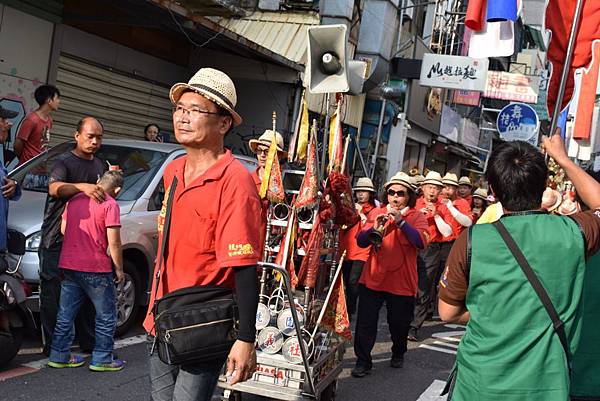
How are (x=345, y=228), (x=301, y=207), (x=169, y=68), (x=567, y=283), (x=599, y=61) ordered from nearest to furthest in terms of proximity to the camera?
1. (x=567, y=283)
2. (x=599, y=61)
3. (x=301, y=207)
4. (x=345, y=228)
5. (x=169, y=68)

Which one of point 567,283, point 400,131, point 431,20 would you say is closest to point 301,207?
point 567,283

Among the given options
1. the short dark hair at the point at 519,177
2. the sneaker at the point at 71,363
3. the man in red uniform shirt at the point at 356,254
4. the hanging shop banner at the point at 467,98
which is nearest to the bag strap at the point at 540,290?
the short dark hair at the point at 519,177

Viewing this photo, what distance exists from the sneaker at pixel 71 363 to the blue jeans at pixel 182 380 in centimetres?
278

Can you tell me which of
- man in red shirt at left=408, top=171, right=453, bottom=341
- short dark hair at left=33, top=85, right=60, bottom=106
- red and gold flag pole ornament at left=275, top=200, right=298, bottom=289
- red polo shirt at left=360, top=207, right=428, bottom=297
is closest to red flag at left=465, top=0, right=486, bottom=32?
red polo shirt at left=360, top=207, right=428, bottom=297

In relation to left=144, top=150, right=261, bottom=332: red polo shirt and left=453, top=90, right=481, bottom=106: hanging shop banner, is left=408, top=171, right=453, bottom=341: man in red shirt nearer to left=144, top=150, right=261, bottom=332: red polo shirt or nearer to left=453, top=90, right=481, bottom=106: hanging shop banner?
left=144, top=150, right=261, bottom=332: red polo shirt

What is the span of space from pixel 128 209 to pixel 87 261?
4.85 ft

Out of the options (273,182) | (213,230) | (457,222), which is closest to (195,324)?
(213,230)

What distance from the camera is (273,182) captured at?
556cm

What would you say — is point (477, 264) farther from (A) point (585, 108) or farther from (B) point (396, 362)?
(B) point (396, 362)

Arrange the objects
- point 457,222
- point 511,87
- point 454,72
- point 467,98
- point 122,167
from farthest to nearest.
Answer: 1. point 467,98
2. point 511,87
3. point 454,72
4. point 457,222
5. point 122,167

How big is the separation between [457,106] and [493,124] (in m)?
5.80

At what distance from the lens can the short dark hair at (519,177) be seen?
9.58ft

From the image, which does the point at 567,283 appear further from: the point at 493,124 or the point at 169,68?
the point at 493,124

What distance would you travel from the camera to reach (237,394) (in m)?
4.95
